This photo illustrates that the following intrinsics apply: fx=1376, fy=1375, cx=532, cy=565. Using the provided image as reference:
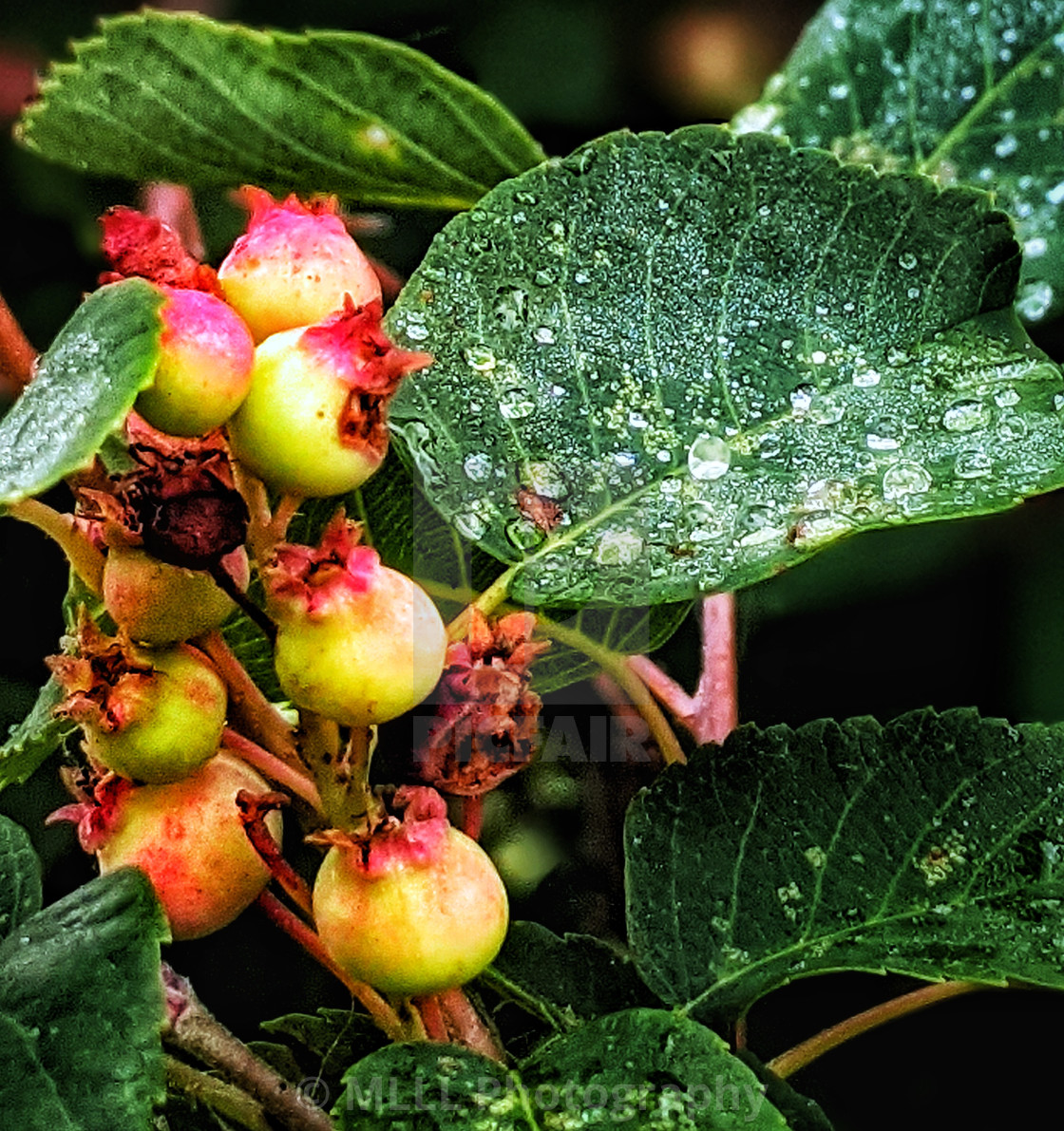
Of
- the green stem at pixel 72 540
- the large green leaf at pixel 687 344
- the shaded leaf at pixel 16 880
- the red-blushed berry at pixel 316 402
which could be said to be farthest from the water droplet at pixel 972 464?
the shaded leaf at pixel 16 880

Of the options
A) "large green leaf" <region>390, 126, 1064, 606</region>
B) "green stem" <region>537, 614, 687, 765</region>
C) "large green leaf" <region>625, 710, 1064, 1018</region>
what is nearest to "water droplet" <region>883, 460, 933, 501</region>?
"large green leaf" <region>390, 126, 1064, 606</region>

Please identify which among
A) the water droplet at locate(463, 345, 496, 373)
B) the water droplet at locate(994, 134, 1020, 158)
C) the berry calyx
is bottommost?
the water droplet at locate(463, 345, 496, 373)

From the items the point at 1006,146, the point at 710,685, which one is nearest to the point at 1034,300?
the point at 1006,146

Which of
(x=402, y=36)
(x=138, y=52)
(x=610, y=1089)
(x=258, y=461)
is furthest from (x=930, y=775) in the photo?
(x=402, y=36)

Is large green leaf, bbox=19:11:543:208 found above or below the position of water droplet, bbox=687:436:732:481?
above

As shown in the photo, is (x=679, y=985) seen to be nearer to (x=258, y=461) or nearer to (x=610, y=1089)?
(x=610, y=1089)

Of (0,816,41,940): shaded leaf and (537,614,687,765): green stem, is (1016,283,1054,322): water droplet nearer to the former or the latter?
(537,614,687,765): green stem

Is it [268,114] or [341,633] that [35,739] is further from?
[268,114]
